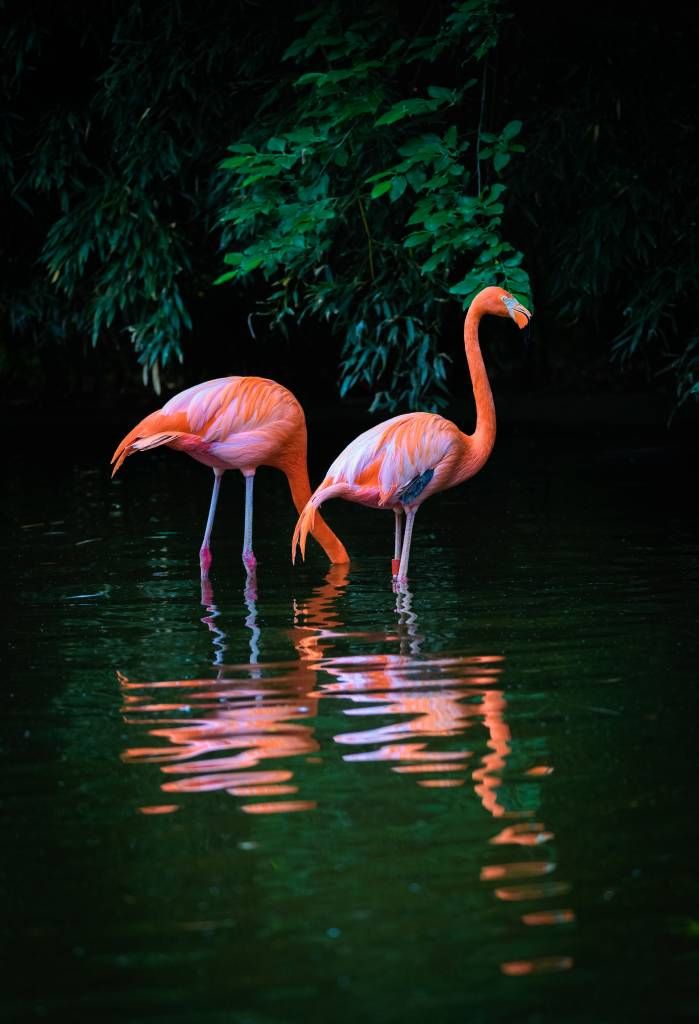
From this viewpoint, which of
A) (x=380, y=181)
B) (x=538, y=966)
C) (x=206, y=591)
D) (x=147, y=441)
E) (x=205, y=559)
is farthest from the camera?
(x=380, y=181)

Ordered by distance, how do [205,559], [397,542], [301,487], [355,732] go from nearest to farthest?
[355,732] < [397,542] < [205,559] < [301,487]

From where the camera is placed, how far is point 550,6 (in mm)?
8977

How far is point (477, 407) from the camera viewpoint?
21.6 feet

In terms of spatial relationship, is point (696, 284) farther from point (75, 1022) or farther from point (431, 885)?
point (75, 1022)

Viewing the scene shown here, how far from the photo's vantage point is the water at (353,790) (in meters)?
2.71

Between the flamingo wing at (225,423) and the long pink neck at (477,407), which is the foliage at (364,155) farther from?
the flamingo wing at (225,423)

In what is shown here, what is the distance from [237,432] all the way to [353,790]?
144 inches

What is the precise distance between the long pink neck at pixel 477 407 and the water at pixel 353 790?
17.5 inches

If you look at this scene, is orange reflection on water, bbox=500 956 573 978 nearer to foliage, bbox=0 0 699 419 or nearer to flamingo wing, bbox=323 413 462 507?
flamingo wing, bbox=323 413 462 507

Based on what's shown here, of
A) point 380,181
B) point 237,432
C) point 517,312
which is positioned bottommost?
point 237,432

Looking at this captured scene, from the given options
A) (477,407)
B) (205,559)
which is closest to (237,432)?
(205,559)

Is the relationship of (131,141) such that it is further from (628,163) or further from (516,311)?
(516,311)

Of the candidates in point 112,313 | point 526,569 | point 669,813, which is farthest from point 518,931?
point 112,313

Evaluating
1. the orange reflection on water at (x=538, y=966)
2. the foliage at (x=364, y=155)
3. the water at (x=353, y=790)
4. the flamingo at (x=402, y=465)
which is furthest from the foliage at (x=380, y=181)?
the orange reflection on water at (x=538, y=966)
